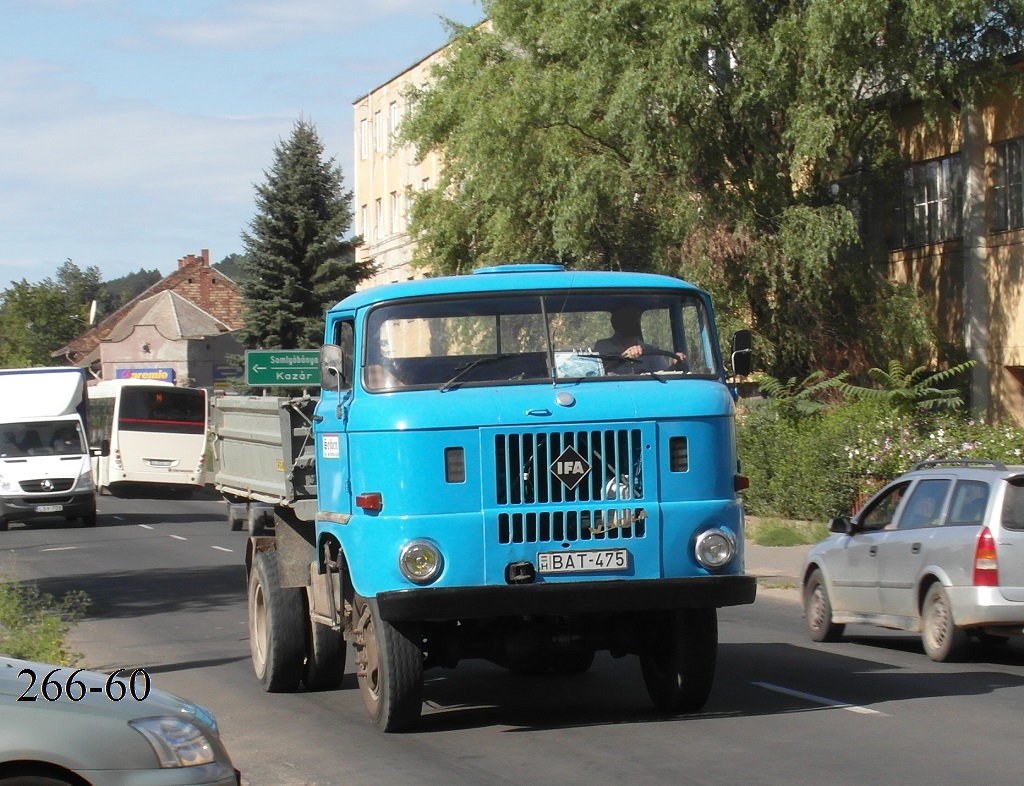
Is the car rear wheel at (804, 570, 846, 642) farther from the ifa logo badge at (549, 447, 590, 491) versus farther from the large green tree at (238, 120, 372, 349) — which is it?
the large green tree at (238, 120, 372, 349)

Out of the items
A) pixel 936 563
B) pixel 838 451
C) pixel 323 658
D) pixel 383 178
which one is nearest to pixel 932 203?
pixel 838 451

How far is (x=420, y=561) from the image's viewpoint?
27.5ft

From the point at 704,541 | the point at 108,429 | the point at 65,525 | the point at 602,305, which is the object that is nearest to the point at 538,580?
the point at 704,541

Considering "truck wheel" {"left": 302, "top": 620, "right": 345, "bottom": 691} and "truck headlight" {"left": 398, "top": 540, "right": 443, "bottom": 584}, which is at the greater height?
"truck headlight" {"left": 398, "top": 540, "right": 443, "bottom": 584}

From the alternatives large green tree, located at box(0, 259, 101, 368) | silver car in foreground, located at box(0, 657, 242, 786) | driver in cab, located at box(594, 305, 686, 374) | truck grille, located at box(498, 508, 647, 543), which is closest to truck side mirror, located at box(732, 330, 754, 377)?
driver in cab, located at box(594, 305, 686, 374)

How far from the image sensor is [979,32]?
28094 mm

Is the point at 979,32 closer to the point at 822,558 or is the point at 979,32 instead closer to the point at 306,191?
the point at 822,558

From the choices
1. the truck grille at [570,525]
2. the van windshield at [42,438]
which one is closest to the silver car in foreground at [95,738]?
the truck grille at [570,525]

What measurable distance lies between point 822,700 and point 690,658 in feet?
4.13

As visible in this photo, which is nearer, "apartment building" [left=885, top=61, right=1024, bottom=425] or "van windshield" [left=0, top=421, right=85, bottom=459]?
"apartment building" [left=885, top=61, right=1024, bottom=425]

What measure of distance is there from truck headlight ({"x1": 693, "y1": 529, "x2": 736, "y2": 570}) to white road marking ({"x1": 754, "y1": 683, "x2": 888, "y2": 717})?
1.47 metres

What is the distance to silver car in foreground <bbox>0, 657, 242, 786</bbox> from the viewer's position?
4.80m

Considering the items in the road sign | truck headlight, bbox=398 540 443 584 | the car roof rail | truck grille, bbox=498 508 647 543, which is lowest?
truck headlight, bbox=398 540 443 584

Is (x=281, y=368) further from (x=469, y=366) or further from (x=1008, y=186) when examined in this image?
(x=469, y=366)
